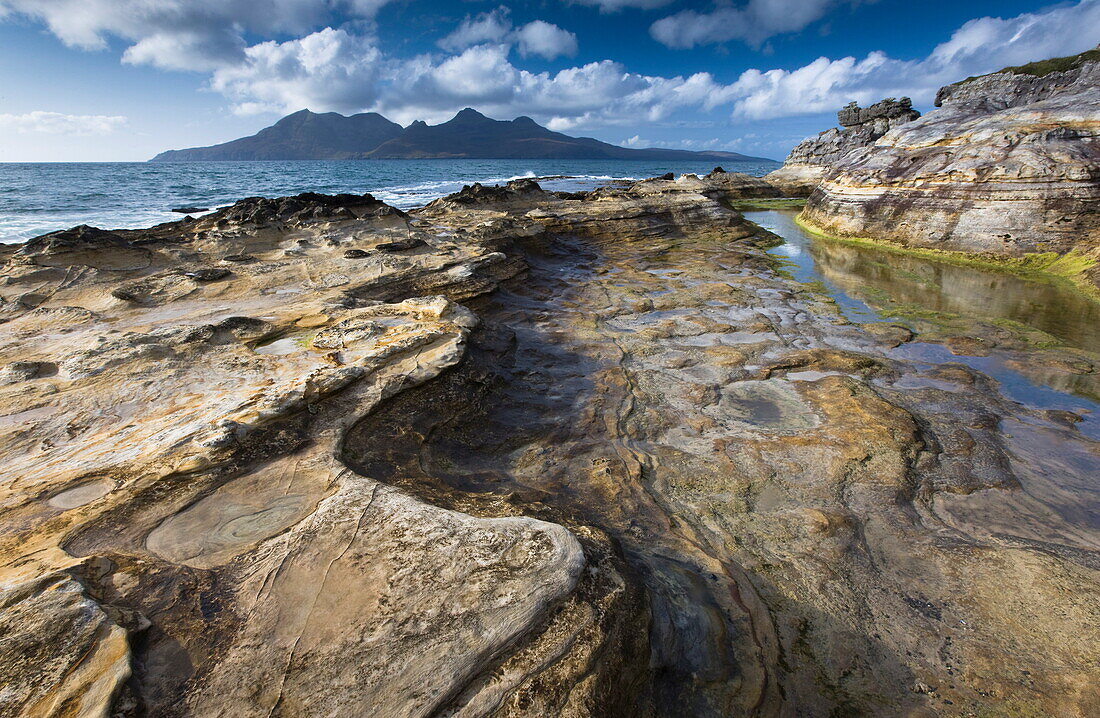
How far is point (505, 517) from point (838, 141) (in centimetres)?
4271

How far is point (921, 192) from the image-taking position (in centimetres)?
1327

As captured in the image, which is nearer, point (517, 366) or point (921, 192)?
point (517, 366)

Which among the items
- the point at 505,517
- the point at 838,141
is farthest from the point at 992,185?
the point at 838,141

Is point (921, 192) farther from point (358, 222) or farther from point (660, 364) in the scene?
point (358, 222)

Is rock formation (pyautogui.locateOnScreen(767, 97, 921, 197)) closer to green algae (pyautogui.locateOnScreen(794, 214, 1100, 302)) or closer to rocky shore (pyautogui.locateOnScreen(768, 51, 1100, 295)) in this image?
rocky shore (pyautogui.locateOnScreen(768, 51, 1100, 295))

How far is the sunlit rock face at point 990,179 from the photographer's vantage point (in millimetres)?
10844

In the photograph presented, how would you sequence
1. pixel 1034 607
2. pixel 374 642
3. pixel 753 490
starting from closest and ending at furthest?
pixel 374 642 < pixel 1034 607 < pixel 753 490

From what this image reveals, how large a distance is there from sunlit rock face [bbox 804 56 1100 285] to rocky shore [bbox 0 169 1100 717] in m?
→ 6.80

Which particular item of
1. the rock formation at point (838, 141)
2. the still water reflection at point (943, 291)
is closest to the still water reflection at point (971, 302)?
the still water reflection at point (943, 291)

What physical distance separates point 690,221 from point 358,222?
1090 centimetres

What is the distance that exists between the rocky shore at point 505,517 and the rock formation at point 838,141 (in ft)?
98.2

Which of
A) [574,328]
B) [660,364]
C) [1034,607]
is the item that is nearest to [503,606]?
[1034,607]

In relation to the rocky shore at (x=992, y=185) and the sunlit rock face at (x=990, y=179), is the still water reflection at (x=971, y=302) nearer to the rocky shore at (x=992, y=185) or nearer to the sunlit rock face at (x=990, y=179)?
the rocky shore at (x=992, y=185)

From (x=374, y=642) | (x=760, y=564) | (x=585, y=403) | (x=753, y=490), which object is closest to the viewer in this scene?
(x=374, y=642)
